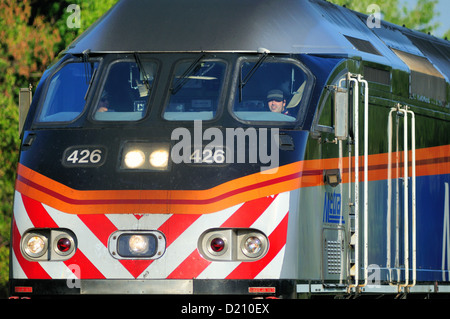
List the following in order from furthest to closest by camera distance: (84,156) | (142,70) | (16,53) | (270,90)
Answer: (16,53) → (142,70) → (270,90) → (84,156)

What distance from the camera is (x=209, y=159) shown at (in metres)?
10.1

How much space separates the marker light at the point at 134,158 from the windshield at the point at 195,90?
417mm

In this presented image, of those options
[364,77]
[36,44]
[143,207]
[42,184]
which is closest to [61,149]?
[42,184]

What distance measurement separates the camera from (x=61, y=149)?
10.4 m

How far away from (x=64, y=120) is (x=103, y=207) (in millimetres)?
1024

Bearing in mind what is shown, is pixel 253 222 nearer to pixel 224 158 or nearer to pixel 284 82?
pixel 224 158

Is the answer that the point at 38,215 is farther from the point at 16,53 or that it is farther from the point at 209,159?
the point at 16,53

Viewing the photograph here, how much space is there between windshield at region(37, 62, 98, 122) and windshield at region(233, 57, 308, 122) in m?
1.42

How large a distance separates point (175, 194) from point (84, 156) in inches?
35.9

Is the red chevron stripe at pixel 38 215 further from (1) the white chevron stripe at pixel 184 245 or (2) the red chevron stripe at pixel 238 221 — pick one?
(2) the red chevron stripe at pixel 238 221
